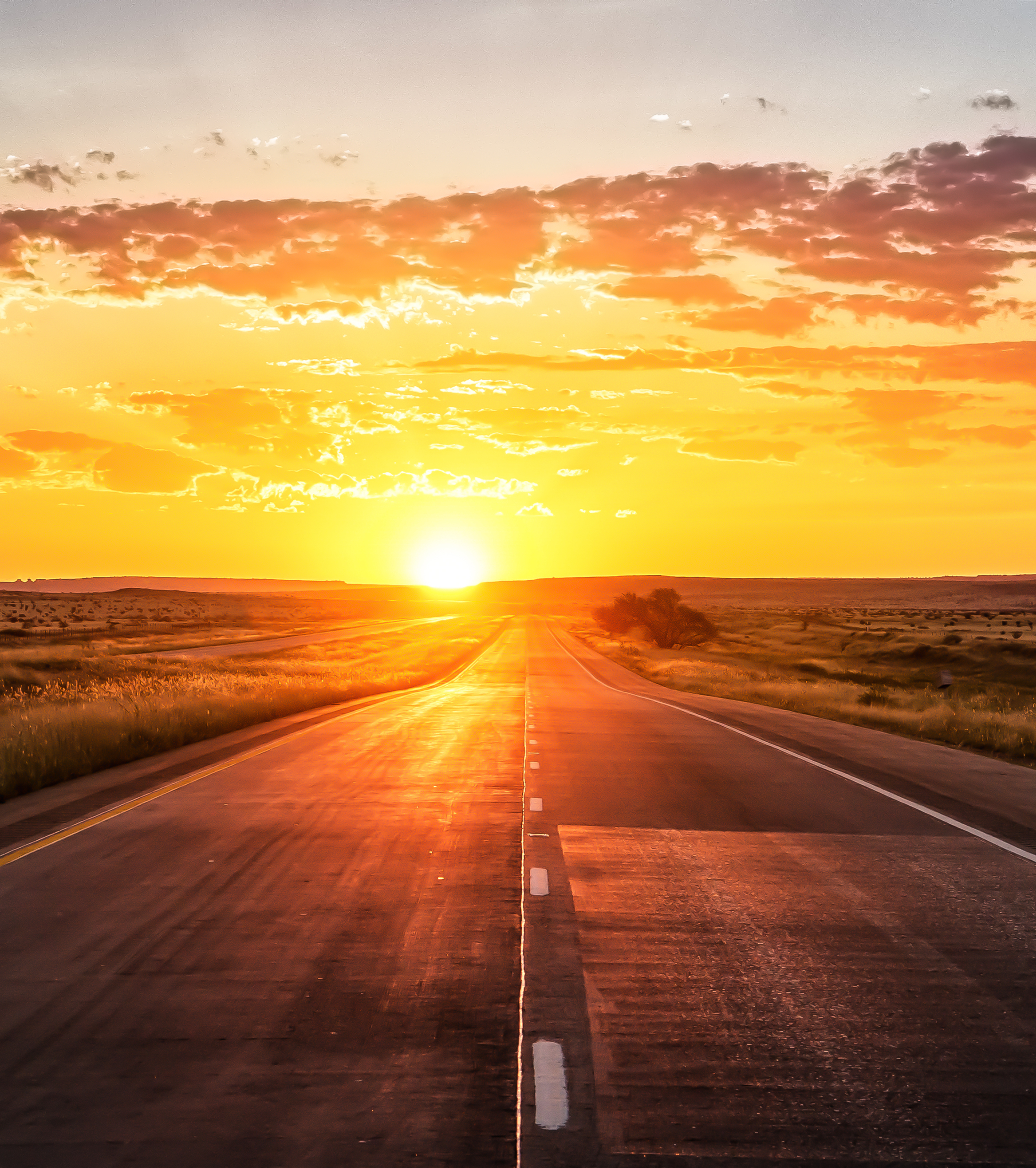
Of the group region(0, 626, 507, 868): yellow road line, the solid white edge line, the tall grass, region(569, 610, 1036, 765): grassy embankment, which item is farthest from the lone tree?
region(0, 626, 507, 868): yellow road line

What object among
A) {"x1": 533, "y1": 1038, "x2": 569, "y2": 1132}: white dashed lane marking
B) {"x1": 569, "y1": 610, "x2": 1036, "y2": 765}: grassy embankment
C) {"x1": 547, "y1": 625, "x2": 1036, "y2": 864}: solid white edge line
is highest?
{"x1": 533, "y1": 1038, "x2": 569, "y2": 1132}: white dashed lane marking

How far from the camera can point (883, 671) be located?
2370 inches

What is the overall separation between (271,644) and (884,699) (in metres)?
48.5

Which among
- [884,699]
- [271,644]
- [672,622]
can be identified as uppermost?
[672,622]

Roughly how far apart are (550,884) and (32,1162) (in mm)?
4903

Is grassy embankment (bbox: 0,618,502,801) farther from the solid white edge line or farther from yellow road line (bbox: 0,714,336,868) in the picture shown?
the solid white edge line

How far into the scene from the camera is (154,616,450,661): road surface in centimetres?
5669

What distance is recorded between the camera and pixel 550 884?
834 cm

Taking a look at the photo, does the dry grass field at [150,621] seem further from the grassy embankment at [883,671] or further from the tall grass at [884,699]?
the tall grass at [884,699]

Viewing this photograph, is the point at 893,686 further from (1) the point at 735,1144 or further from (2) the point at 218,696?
(1) the point at 735,1144

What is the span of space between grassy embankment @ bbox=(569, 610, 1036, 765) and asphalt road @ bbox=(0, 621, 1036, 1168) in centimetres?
1195

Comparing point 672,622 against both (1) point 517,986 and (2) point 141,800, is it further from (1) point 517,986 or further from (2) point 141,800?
(1) point 517,986

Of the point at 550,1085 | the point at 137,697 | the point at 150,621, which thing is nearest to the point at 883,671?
the point at 137,697

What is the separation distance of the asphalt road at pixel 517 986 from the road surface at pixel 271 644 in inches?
1668
